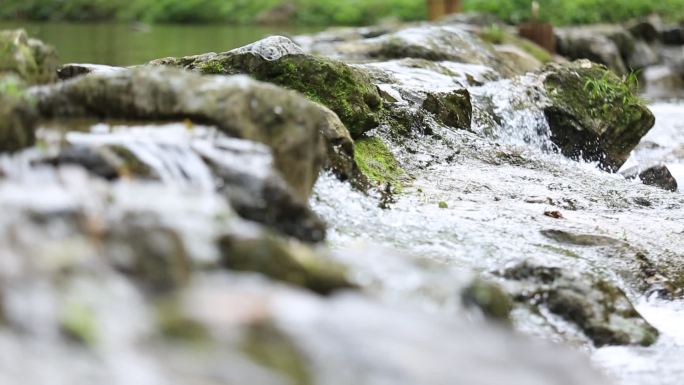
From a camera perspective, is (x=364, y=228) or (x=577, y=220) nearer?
(x=364, y=228)

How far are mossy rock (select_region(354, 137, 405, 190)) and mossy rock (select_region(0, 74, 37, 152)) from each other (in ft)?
8.39

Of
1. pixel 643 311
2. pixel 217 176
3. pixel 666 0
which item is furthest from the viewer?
pixel 666 0

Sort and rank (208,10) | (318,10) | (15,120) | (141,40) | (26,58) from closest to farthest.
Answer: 1. (15,120)
2. (26,58)
3. (141,40)
4. (318,10)
5. (208,10)

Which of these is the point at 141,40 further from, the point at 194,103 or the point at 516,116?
the point at 194,103

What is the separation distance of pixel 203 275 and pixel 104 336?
0.46m

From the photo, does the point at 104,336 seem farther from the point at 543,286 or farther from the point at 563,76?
the point at 563,76

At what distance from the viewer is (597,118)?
28.0ft

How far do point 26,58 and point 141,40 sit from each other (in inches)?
815

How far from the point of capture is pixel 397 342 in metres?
3.03

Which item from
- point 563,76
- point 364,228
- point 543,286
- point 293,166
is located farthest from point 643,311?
point 563,76

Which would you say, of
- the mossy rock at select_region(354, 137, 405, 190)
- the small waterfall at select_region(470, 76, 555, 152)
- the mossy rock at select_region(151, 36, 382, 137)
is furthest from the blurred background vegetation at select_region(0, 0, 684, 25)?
the mossy rock at select_region(151, 36, 382, 137)

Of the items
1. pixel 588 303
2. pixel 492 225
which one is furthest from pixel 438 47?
pixel 588 303

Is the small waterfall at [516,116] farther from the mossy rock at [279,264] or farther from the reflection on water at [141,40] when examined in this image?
the reflection on water at [141,40]

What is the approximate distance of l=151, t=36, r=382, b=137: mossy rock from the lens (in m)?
6.40
